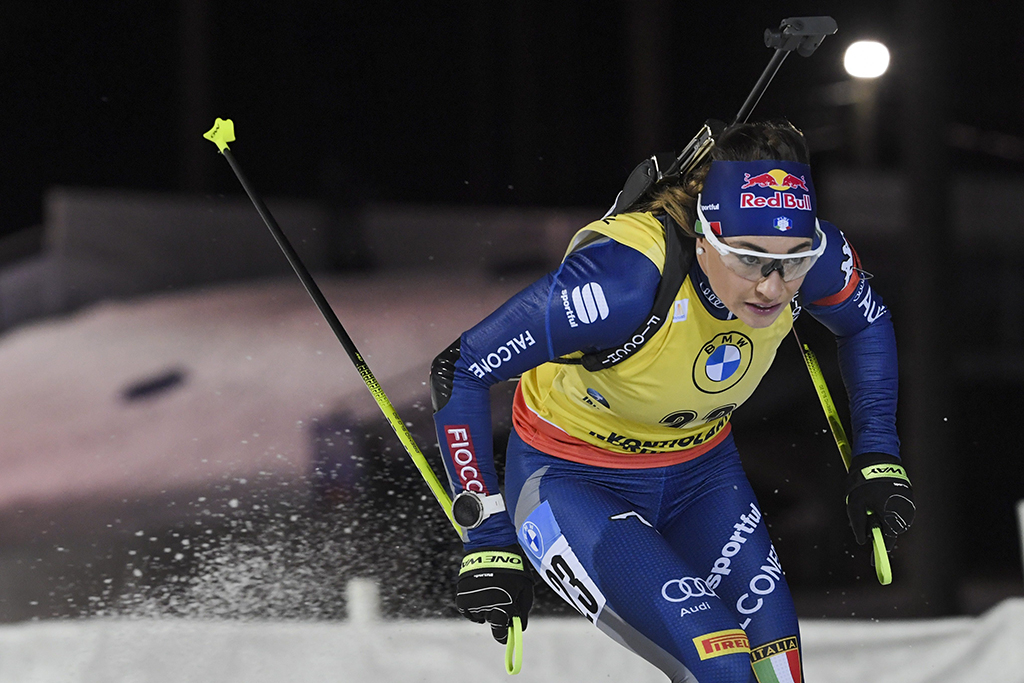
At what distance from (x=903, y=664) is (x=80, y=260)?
10.8 ft

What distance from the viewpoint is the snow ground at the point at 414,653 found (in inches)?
134

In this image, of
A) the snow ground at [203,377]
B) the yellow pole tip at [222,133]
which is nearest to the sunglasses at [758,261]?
the yellow pole tip at [222,133]

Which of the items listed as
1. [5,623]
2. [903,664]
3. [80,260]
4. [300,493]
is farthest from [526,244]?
[5,623]

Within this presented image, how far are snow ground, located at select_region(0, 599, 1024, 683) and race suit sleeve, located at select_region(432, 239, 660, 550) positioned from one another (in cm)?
181

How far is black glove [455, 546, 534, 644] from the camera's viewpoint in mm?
1709

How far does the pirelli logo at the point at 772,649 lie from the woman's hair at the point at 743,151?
0.67 meters

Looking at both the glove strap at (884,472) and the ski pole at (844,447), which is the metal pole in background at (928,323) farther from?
the glove strap at (884,472)

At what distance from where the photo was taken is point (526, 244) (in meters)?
4.41

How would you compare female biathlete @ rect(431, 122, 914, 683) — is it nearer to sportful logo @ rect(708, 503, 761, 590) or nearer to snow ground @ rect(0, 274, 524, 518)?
sportful logo @ rect(708, 503, 761, 590)

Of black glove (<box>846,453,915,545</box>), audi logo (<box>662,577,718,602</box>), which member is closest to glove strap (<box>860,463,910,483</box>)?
black glove (<box>846,453,915,545</box>)

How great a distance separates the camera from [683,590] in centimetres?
161

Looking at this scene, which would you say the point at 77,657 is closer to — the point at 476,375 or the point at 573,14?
the point at 476,375

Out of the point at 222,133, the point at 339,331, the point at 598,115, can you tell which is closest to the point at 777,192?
the point at 339,331

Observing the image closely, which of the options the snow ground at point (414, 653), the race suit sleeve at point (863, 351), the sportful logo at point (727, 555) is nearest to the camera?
the sportful logo at point (727, 555)
